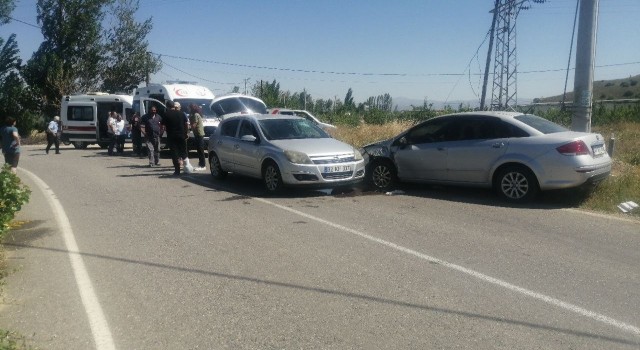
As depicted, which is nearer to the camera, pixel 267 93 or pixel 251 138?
pixel 251 138

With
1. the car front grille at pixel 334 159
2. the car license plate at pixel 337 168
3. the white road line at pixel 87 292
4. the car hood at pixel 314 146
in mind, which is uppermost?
the car hood at pixel 314 146

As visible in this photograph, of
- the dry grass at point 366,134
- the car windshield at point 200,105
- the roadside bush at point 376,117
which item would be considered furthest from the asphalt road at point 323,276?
the roadside bush at point 376,117

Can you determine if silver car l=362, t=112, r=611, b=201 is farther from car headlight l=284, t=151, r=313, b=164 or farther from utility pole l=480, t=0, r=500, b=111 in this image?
utility pole l=480, t=0, r=500, b=111

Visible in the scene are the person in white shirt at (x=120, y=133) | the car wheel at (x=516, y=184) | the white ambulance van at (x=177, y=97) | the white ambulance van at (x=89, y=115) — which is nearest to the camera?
the car wheel at (x=516, y=184)

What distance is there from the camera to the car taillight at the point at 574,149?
31.6ft

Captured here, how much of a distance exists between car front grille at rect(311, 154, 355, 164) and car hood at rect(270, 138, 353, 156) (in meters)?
0.09

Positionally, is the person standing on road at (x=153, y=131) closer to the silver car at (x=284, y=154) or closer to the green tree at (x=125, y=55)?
the silver car at (x=284, y=154)

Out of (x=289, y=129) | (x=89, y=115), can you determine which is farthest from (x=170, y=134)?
(x=89, y=115)

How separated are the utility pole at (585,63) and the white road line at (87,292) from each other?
10326 millimetres

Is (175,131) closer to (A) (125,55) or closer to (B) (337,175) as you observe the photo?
(B) (337,175)

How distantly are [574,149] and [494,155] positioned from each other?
4.25ft

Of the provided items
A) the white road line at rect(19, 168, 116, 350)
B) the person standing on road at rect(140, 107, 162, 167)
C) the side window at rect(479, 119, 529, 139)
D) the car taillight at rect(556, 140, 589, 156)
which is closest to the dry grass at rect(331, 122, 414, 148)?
the person standing on road at rect(140, 107, 162, 167)

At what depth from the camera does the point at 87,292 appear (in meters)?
5.66

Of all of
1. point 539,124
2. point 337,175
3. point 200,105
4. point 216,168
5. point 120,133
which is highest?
point 200,105
